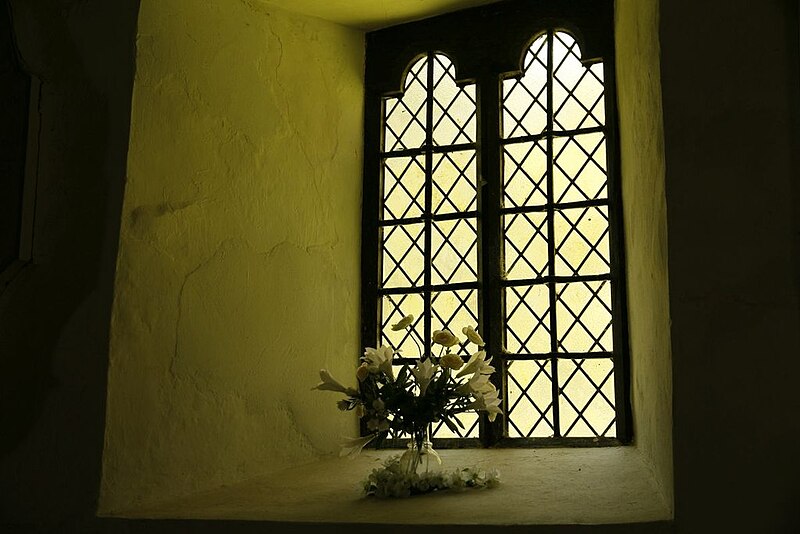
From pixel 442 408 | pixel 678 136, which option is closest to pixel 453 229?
pixel 442 408

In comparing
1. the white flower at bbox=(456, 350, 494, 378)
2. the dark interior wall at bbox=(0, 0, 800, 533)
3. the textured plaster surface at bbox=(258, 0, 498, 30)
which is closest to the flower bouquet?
the white flower at bbox=(456, 350, 494, 378)

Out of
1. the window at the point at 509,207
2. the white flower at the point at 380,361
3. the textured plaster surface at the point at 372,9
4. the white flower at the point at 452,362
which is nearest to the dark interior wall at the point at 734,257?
the white flower at the point at 452,362

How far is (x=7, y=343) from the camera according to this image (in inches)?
118

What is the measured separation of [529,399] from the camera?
344 centimetres

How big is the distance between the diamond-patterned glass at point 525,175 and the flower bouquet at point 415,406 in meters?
0.86

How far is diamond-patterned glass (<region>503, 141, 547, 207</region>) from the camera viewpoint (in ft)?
11.7

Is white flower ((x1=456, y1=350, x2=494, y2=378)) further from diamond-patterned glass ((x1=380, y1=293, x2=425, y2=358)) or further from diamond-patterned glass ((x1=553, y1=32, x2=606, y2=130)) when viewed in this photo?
diamond-patterned glass ((x1=553, y1=32, x2=606, y2=130))

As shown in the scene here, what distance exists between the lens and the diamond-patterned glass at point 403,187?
12.4 feet

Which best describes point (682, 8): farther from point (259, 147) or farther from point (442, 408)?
point (259, 147)

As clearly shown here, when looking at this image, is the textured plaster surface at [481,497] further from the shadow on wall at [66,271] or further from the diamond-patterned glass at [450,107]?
the diamond-patterned glass at [450,107]

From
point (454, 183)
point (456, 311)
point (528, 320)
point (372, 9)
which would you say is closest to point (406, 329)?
point (456, 311)

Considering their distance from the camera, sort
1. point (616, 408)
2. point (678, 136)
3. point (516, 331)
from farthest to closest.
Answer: point (516, 331)
point (616, 408)
point (678, 136)

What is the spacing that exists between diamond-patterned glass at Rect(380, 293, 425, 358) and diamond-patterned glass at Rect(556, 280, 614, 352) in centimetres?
52

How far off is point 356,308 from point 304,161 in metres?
0.57
